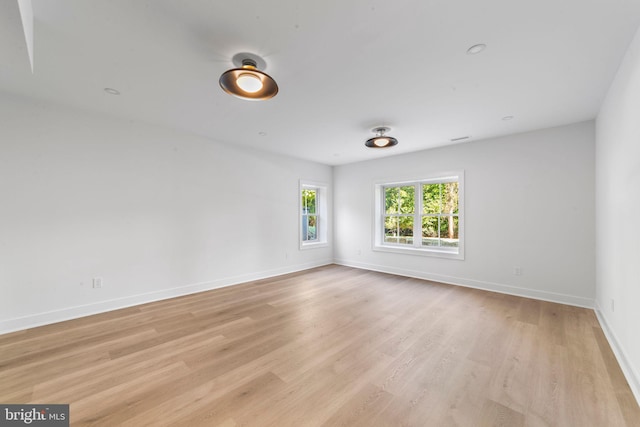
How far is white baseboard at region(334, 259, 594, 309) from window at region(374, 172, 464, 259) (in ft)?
1.37

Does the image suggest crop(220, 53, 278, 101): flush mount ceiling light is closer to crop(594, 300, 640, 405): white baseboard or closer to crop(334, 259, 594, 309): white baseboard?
crop(594, 300, 640, 405): white baseboard

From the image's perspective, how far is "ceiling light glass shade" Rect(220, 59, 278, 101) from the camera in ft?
→ 6.53

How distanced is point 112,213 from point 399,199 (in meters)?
5.12

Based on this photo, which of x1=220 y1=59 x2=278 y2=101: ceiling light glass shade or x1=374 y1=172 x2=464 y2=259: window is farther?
x1=374 y1=172 x2=464 y2=259: window

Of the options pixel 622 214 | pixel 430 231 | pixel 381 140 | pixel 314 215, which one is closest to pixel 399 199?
pixel 430 231

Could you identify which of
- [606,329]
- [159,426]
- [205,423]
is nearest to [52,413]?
[159,426]

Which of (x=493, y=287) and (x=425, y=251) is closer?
(x=493, y=287)

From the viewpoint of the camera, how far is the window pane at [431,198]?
5.04 metres

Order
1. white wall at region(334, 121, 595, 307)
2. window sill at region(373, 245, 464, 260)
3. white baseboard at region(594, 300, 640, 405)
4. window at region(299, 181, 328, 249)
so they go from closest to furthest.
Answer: white baseboard at region(594, 300, 640, 405) < white wall at region(334, 121, 595, 307) < window sill at region(373, 245, 464, 260) < window at region(299, 181, 328, 249)

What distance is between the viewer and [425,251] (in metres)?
5.01

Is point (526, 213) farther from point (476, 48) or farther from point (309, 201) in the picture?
point (309, 201)

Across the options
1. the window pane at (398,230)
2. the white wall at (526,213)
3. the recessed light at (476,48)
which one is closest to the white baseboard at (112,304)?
the window pane at (398,230)

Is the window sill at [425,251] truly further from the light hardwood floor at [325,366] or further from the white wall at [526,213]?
the light hardwood floor at [325,366]

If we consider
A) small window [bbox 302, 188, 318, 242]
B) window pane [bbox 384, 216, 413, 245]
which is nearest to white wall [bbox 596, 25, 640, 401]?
window pane [bbox 384, 216, 413, 245]
